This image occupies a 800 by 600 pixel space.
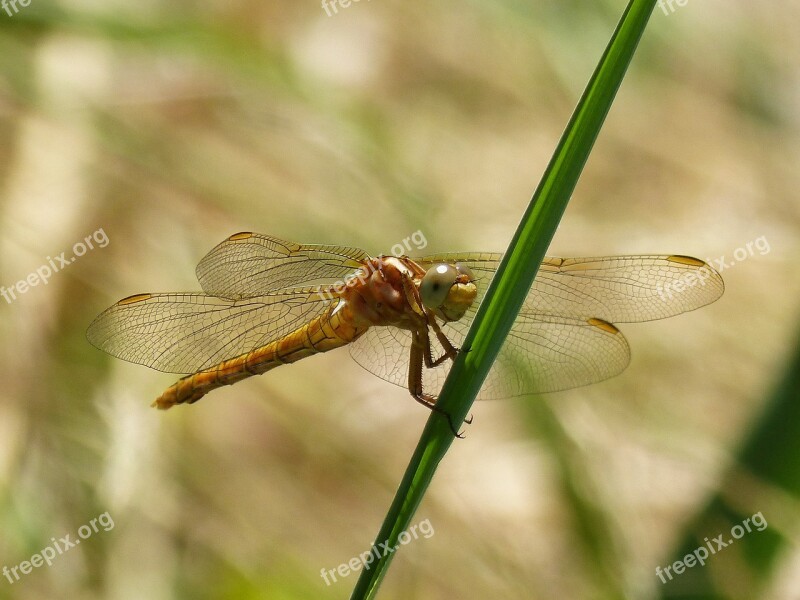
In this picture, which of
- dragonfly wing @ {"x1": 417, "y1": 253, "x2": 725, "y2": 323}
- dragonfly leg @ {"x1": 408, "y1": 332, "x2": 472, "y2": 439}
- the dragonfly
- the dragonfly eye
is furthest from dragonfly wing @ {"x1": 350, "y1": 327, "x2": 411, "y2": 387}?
the dragonfly eye

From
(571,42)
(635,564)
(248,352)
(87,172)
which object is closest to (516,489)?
(635,564)

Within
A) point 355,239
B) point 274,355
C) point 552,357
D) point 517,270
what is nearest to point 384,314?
point 274,355

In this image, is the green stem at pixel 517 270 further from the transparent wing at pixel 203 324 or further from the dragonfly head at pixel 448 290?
the transparent wing at pixel 203 324

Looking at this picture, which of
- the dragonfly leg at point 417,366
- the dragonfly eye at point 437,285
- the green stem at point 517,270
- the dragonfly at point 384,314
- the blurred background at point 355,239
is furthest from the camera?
the blurred background at point 355,239

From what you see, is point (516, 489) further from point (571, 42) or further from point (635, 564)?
point (571, 42)

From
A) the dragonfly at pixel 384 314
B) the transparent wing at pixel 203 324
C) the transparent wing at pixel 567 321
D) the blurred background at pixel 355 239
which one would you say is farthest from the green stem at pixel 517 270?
the blurred background at pixel 355 239

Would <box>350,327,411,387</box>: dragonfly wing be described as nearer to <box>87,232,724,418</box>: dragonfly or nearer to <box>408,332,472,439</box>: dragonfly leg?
<box>87,232,724,418</box>: dragonfly

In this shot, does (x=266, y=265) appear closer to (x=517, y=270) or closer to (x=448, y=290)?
(x=448, y=290)
